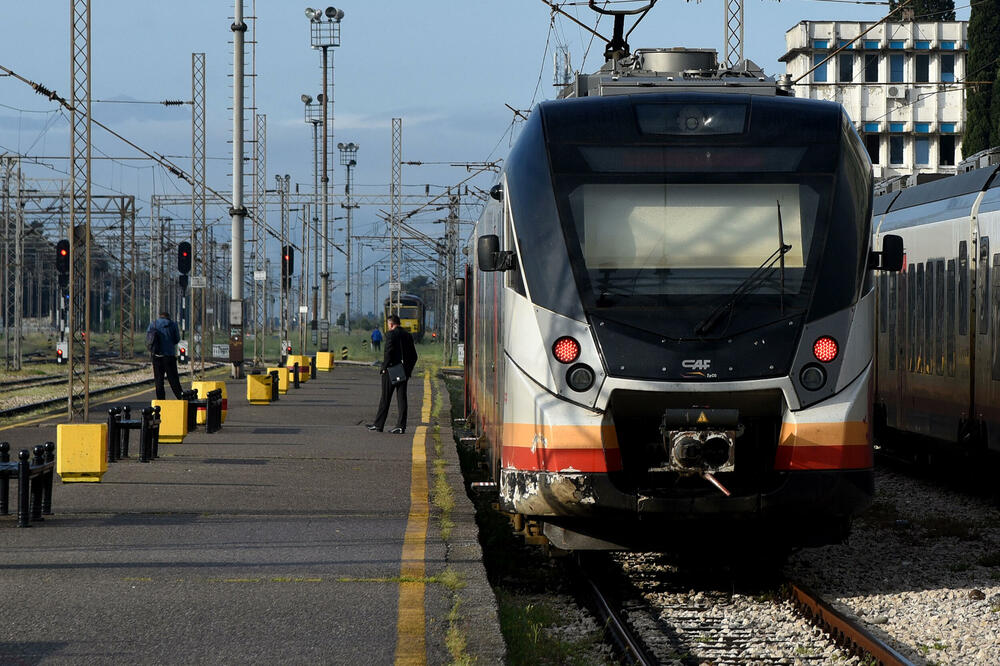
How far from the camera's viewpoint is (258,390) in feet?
88.3

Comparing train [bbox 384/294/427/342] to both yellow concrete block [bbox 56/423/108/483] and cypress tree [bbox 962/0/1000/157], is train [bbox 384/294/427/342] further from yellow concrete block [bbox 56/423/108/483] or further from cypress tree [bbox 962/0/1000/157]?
yellow concrete block [bbox 56/423/108/483]

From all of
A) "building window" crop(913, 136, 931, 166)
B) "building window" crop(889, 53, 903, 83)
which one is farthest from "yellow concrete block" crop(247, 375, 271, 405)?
"building window" crop(913, 136, 931, 166)

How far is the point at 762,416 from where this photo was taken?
8.62 m

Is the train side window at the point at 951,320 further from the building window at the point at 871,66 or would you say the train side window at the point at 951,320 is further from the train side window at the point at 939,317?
the building window at the point at 871,66

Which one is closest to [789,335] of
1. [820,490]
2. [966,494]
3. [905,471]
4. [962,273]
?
[820,490]

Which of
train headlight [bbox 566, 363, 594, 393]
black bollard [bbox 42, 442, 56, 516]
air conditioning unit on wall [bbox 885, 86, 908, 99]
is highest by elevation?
air conditioning unit on wall [bbox 885, 86, 908, 99]

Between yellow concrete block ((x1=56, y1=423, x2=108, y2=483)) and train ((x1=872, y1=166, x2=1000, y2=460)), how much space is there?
806cm

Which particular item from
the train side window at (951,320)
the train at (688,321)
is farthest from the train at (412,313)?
the train at (688,321)

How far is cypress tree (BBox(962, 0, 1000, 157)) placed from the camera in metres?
53.0

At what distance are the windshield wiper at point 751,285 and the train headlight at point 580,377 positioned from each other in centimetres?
66

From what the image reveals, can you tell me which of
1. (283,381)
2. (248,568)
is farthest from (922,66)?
(248,568)

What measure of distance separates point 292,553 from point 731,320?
10.7 feet

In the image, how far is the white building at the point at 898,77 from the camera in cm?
8250

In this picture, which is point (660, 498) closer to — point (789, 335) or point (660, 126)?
point (789, 335)
